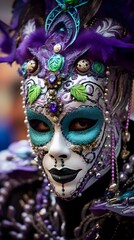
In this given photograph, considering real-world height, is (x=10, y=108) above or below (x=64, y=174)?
above

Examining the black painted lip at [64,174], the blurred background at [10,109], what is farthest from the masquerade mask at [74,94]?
the blurred background at [10,109]

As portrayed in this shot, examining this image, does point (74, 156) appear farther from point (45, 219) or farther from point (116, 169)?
point (45, 219)

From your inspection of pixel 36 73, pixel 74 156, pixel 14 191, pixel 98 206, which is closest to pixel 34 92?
pixel 36 73

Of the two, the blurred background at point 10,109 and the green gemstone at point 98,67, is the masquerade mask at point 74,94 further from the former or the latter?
the blurred background at point 10,109

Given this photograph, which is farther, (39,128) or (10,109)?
(10,109)

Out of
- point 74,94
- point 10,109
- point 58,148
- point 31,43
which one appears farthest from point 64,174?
point 10,109

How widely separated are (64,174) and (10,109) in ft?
5.67

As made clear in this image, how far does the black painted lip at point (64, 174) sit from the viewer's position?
4.52 feet

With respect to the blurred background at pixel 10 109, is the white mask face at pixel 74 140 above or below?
below

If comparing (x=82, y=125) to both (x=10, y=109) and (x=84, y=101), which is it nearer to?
(x=84, y=101)

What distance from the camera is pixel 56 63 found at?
1353 mm

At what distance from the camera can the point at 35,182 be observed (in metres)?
1.66

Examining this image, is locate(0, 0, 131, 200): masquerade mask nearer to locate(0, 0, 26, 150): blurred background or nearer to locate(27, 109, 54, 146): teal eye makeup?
locate(27, 109, 54, 146): teal eye makeup

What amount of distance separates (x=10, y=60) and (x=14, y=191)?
36 centimetres
